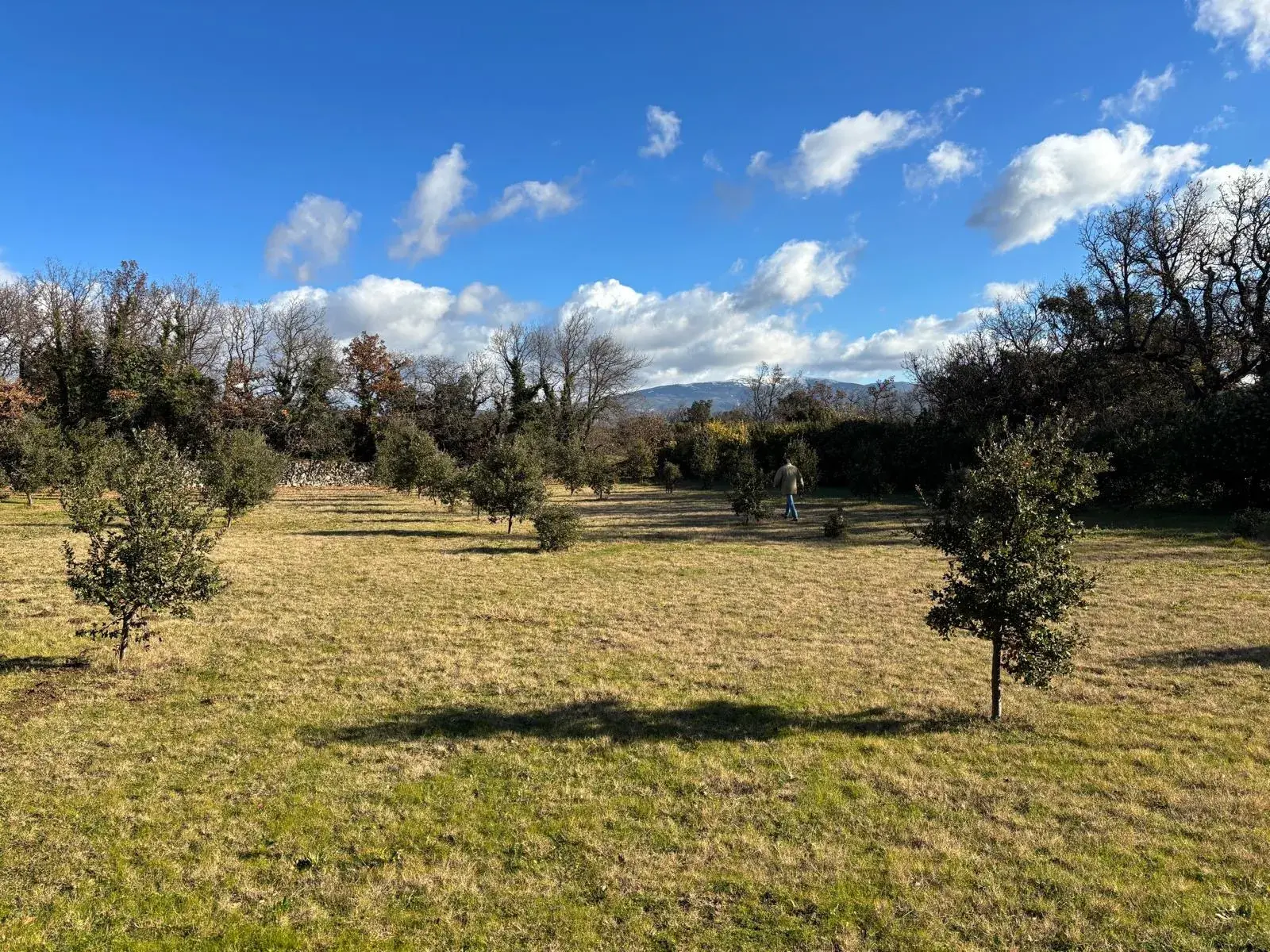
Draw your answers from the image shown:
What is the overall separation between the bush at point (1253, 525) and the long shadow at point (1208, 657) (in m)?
11.3

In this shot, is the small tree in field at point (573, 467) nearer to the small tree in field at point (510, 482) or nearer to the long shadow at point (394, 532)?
the long shadow at point (394, 532)

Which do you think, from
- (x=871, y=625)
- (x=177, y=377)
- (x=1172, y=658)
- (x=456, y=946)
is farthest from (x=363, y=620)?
(x=177, y=377)

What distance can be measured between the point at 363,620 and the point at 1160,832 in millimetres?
9349

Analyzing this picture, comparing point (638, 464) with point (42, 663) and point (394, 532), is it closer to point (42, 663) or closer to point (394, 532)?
point (394, 532)

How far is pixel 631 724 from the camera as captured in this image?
6379 millimetres

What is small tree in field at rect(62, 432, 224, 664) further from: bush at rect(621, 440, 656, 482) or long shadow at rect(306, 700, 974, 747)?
bush at rect(621, 440, 656, 482)

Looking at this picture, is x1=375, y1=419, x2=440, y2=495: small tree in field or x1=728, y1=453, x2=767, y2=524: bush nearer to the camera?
x1=728, y1=453, x2=767, y2=524: bush

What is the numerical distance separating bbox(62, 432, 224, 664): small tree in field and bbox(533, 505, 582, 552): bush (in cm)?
950

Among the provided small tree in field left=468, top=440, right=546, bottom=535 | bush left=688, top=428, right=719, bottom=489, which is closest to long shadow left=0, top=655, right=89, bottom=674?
small tree in field left=468, top=440, right=546, bottom=535

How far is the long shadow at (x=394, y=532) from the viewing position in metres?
19.0

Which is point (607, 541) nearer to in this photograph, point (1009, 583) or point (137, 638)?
point (137, 638)

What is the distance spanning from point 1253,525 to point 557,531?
17821 mm

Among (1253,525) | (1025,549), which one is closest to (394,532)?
(1025,549)

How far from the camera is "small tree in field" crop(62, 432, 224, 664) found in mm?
7074
